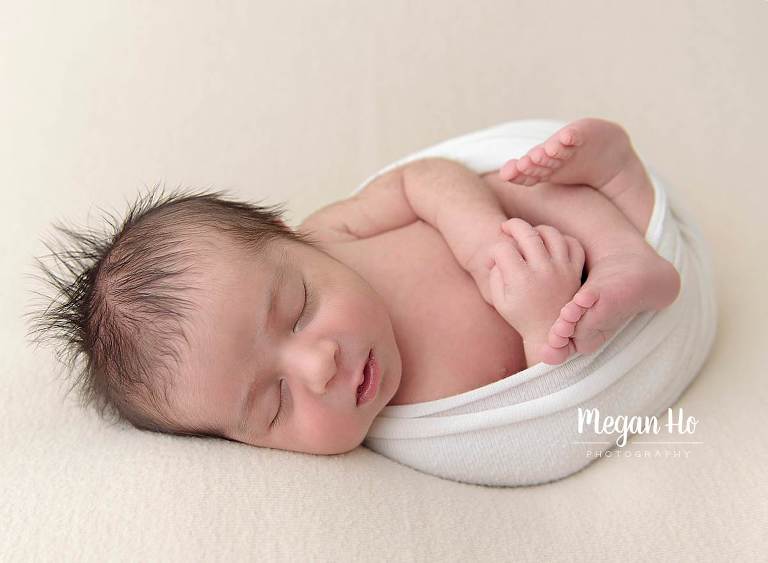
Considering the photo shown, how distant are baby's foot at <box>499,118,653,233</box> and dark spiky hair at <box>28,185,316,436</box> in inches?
15.4

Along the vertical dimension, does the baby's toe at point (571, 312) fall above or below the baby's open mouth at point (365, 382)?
above

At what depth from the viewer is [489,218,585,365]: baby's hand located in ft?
3.75

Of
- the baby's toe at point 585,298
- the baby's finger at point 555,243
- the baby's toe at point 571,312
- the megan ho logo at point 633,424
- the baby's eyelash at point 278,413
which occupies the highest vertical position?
the baby's finger at point 555,243

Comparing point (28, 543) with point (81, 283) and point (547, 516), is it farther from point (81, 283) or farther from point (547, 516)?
point (547, 516)

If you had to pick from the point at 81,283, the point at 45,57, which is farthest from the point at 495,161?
the point at 45,57

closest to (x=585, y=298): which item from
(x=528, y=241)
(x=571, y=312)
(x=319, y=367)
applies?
(x=571, y=312)

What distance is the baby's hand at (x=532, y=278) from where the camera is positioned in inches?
45.0

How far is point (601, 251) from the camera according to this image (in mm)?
1219

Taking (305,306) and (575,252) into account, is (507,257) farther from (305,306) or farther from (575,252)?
(305,306)

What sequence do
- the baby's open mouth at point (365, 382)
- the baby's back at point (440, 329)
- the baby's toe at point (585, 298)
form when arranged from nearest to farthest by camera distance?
the baby's toe at point (585, 298)
the baby's open mouth at point (365, 382)
the baby's back at point (440, 329)

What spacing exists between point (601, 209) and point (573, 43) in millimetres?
894

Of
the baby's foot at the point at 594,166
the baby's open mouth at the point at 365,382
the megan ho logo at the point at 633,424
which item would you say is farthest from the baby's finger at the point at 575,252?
the baby's open mouth at the point at 365,382

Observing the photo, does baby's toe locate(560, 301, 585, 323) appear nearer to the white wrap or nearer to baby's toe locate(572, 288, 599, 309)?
baby's toe locate(572, 288, 599, 309)

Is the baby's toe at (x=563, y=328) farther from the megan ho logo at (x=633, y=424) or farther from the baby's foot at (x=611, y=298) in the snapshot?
the megan ho logo at (x=633, y=424)
